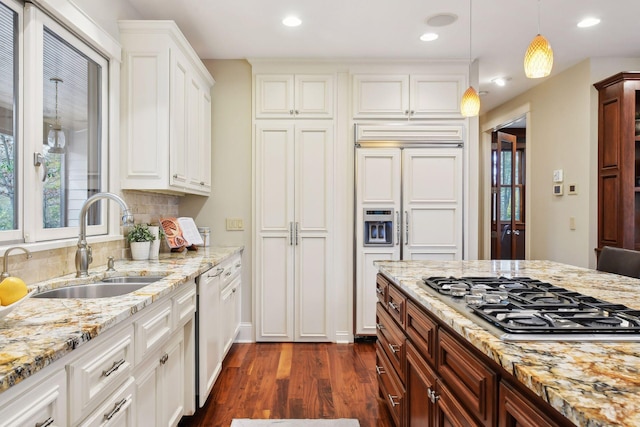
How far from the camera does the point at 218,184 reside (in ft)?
12.0

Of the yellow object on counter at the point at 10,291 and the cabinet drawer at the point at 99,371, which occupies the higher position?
the yellow object on counter at the point at 10,291

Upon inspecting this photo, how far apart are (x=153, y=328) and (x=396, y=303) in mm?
1127

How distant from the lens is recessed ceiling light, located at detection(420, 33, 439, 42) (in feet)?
10.2

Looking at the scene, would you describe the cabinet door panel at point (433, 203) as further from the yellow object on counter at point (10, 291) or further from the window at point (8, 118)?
the yellow object on counter at point (10, 291)

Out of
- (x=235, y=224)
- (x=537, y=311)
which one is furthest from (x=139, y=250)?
(x=537, y=311)

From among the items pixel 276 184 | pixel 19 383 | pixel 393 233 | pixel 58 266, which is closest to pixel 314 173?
pixel 276 184

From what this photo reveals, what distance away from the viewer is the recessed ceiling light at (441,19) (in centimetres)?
281

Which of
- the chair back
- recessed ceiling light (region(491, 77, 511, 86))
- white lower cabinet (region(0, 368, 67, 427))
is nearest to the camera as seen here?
white lower cabinet (region(0, 368, 67, 427))

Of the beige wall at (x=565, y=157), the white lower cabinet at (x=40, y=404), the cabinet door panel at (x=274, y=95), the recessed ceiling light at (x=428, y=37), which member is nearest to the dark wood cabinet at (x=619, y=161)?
the beige wall at (x=565, y=157)

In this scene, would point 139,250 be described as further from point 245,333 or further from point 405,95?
point 405,95

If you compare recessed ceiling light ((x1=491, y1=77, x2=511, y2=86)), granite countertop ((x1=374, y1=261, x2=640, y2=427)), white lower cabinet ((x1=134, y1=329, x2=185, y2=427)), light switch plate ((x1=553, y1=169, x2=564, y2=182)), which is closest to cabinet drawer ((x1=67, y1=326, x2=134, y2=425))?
white lower cabinet ((x1=134, y1=329, x2=185, y2=427))

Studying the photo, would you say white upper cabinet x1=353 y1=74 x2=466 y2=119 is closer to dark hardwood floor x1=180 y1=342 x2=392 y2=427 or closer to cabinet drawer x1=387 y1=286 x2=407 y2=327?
cabinet drawer x1=387 y1=286 x2=407 y2=327

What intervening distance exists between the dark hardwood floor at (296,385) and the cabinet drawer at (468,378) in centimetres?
115

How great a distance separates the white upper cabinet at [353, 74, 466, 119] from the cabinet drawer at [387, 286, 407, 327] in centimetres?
202
